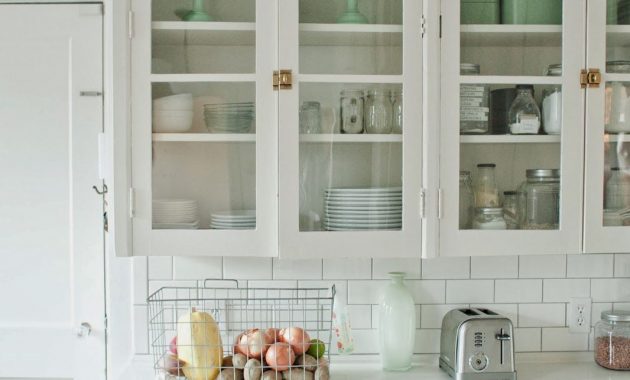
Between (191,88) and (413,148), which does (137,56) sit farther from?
(413,148)

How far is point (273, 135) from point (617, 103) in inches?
37.8

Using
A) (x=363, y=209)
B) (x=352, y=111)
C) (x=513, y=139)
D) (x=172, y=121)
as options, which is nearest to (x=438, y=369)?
(x=363, y=209)

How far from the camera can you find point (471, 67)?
1.75 m

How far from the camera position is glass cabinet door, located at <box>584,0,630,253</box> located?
5.75ft

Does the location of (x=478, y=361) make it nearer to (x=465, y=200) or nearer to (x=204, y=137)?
(x=465, y=200)

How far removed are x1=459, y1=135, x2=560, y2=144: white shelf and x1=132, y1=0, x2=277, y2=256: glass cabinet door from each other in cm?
Answer: 55

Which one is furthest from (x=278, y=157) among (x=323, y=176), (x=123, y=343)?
(x=123, y=343)

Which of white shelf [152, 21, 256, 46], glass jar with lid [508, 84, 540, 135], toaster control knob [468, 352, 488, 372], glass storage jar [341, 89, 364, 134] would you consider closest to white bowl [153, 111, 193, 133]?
white shelf [152, 21, 256, 46]

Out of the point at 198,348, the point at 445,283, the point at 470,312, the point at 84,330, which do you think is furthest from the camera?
the point at 84,330

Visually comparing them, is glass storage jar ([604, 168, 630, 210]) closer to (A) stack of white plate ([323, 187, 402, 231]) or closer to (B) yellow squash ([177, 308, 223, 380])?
(A) stack of white plate ([323, 187, 402, 231])

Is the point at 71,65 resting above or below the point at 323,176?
above

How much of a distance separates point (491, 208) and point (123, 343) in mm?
1209

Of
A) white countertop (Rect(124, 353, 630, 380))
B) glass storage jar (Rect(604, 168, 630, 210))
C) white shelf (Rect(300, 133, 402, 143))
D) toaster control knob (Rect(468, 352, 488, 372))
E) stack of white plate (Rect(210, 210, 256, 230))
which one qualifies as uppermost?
white shelf (Rect(300, 133, 402, 143))

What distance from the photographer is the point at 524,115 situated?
181 centimetres
